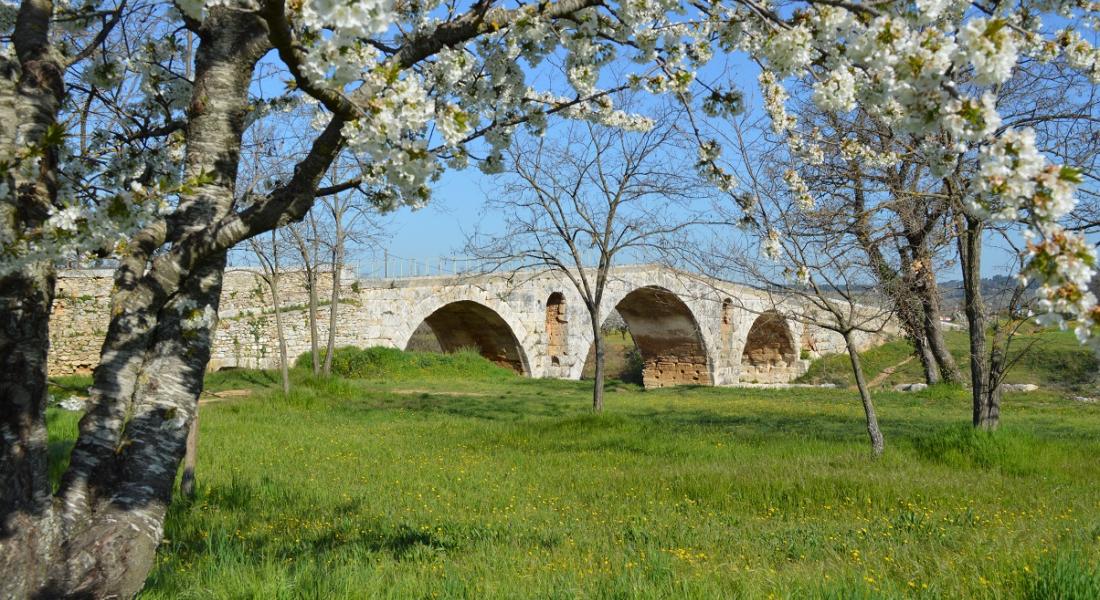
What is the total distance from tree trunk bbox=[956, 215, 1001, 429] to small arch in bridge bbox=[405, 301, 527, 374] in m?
18.1

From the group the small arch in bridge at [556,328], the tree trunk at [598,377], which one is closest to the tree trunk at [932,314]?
the tree trunk at [598,377]

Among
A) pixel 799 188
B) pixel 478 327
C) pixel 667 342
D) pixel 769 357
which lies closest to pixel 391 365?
pixel 478 327

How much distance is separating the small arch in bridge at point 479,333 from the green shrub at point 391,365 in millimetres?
2620

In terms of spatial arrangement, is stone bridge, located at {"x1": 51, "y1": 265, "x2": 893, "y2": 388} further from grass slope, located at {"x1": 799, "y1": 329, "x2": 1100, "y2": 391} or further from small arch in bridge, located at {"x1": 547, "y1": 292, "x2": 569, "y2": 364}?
grass slope, located at {"x1": 799, "y1": 329, "x2": 1100, "y2": 391}

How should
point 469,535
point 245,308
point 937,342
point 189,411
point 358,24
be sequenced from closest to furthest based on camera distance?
point 358,24 < point 189,411 < point 469,535 < point 937,342 < point 245,308

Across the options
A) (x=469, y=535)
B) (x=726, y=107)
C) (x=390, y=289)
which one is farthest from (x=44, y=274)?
(x=390, y=289)

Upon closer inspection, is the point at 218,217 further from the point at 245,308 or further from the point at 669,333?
the point at 669,333

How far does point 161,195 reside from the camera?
10.5 feet

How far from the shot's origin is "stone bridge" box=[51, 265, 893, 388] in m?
19.8

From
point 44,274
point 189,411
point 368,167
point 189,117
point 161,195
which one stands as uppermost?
point 189,117

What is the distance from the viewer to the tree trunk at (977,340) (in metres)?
9.34

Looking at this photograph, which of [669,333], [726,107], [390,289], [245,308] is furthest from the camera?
[669,333]

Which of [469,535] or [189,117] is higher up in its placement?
[189,117]

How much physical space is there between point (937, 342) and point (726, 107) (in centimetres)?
1501
